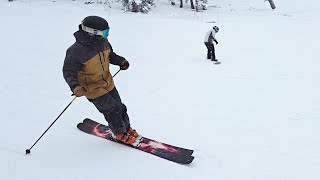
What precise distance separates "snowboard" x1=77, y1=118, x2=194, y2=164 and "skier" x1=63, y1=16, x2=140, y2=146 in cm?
17

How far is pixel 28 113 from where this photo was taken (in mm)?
5539

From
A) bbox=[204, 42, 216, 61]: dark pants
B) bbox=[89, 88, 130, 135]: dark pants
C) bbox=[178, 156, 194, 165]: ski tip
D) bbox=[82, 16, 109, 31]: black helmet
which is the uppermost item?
bbox=[82, 16, 109, 31]: black helmet

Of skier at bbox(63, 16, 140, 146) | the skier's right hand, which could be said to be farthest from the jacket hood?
the skier's right hand

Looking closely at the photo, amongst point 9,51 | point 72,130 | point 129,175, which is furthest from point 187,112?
point 9,51

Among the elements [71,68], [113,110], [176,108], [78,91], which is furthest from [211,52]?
[78,91]

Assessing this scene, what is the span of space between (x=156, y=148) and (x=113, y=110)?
0.80 m

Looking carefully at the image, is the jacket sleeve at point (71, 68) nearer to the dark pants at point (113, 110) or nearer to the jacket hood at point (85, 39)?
the jacket hood at point (85, 39)

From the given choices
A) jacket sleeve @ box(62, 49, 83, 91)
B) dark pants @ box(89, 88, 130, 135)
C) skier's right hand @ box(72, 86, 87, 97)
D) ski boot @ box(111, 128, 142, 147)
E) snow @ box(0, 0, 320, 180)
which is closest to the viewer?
skier's right hand @ box(72, 86, 87, 97)

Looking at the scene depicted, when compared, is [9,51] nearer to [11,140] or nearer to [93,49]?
[11,140]

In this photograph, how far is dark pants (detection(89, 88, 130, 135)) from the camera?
412cm

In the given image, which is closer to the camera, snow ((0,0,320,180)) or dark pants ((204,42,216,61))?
snow ((0,0,320,180))

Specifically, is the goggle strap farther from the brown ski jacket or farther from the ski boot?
the ski boot

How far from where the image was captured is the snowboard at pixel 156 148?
13.6ft

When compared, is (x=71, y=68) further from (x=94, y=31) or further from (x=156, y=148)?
(x=156, y=148)
